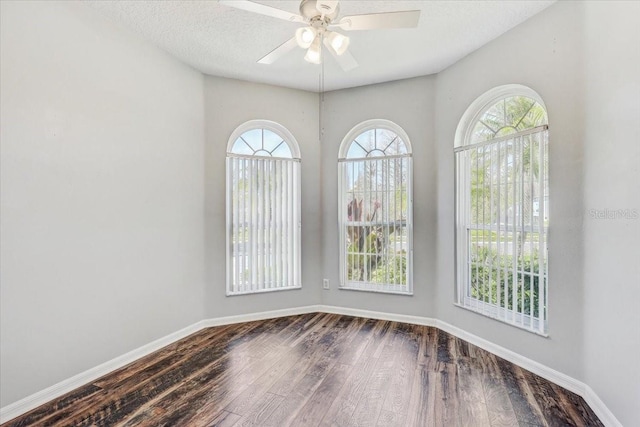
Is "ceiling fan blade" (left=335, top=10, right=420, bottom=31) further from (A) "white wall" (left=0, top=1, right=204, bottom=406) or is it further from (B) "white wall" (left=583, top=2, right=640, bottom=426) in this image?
(A) "white wall" (left=0, top=1, right=204, bottom=406)

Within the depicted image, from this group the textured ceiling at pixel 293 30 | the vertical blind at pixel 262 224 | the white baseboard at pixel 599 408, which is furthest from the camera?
the vertical blind at pixel 262 224

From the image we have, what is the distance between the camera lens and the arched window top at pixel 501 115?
102 inches

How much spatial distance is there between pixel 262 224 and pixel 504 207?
2566mm

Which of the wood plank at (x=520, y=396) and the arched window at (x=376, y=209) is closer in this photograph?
the wood plank at (x=520, y=396)

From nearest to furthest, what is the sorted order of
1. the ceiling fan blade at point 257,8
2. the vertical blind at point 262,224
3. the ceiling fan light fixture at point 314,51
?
the ceiling fan blade at point 257,8
the ceiling fan light fixture at point 314,51
the vertical blind at point 262,224

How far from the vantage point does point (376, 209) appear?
3.79 m

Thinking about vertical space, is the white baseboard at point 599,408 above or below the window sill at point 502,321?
below

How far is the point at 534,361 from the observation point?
2.48 metres

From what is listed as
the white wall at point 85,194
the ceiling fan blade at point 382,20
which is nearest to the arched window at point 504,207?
the ceiling fan blade at point 382,20

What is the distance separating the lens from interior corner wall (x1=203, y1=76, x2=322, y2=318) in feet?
11.5

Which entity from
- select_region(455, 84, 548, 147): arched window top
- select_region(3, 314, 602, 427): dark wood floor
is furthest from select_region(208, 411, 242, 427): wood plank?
select_region(455, 84, 548, 147): arched window top

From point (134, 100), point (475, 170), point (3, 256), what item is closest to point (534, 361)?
point (475, 170)

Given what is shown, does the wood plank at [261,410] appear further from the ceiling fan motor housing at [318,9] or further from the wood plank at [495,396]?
the ceiling fan motor housing at [318,9]

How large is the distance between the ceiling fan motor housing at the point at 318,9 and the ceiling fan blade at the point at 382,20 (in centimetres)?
8
